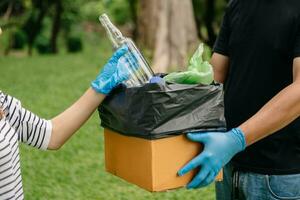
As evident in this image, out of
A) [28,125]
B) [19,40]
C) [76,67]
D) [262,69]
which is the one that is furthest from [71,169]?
[19,40]

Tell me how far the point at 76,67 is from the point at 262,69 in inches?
470

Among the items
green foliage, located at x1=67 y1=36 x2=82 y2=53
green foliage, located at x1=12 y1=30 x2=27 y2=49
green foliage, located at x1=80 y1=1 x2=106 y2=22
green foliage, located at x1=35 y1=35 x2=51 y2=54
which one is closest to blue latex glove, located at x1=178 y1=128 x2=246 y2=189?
green foliage, located at x1=35 y1=35 x2=51 y2=54

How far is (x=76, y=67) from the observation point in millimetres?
13930

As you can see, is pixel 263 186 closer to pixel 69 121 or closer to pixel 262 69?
pixel 262 69

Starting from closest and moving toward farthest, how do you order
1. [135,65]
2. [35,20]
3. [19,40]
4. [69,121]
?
[135,65] → [69,121] → [35,20] → [19,40]

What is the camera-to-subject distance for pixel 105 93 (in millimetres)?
2145

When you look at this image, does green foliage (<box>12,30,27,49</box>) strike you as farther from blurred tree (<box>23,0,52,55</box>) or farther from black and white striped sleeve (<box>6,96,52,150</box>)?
black and white striped sleeve (<box>6,96,52,150</box>)

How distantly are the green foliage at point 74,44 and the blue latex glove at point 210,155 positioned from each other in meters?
19.6

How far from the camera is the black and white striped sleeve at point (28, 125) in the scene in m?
2.11

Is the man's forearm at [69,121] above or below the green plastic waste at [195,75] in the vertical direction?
below

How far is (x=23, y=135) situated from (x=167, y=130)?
22.4 inches

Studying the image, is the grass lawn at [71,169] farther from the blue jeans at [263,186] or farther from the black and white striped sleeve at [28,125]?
the black and white striped sleeve at [28,125]

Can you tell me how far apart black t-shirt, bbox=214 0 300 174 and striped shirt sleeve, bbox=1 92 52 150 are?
2.27 feet

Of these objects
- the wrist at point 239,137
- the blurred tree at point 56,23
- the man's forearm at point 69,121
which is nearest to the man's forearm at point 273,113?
the wrist at point 239,137
